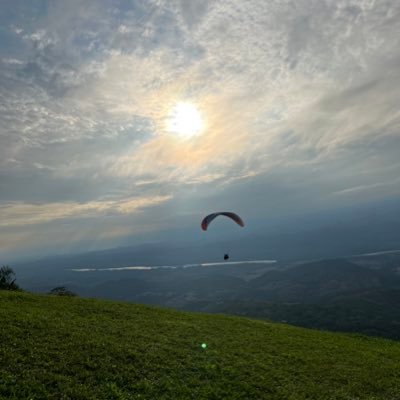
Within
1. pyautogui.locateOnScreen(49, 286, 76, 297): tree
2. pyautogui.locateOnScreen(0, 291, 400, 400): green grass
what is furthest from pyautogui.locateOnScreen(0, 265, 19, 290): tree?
pyautogui.locateOnScreen(0, 291, 400, 400): green grass

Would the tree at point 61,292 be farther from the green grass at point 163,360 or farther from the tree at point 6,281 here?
the green grass at point 163,360

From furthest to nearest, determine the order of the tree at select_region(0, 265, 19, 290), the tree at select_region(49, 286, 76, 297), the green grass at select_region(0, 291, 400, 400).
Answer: the tree at select_region(49, 286, 76, 297), the tree at select_region(0, 265, 19, 290), the green grass at select_region(0, 291, 400, 400)

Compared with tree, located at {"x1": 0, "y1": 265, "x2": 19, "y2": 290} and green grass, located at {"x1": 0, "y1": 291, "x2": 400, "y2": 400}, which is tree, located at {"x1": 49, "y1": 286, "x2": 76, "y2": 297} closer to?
tree, located at {"x1": 0, "y1": 265, "x2": 19, "y2": 290}

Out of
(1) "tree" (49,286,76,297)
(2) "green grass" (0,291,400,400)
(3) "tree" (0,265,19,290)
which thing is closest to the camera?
(2) "green grass" (0,291,400,400)

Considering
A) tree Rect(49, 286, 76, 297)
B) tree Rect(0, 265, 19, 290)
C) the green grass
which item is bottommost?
the green grass

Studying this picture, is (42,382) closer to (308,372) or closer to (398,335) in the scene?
(308,372)

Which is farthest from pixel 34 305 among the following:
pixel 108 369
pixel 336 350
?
pixel 336 350

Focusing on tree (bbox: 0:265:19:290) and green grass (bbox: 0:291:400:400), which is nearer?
green grass (bbox: 0:291:400:400)

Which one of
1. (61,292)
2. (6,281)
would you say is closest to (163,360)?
(6,281)
